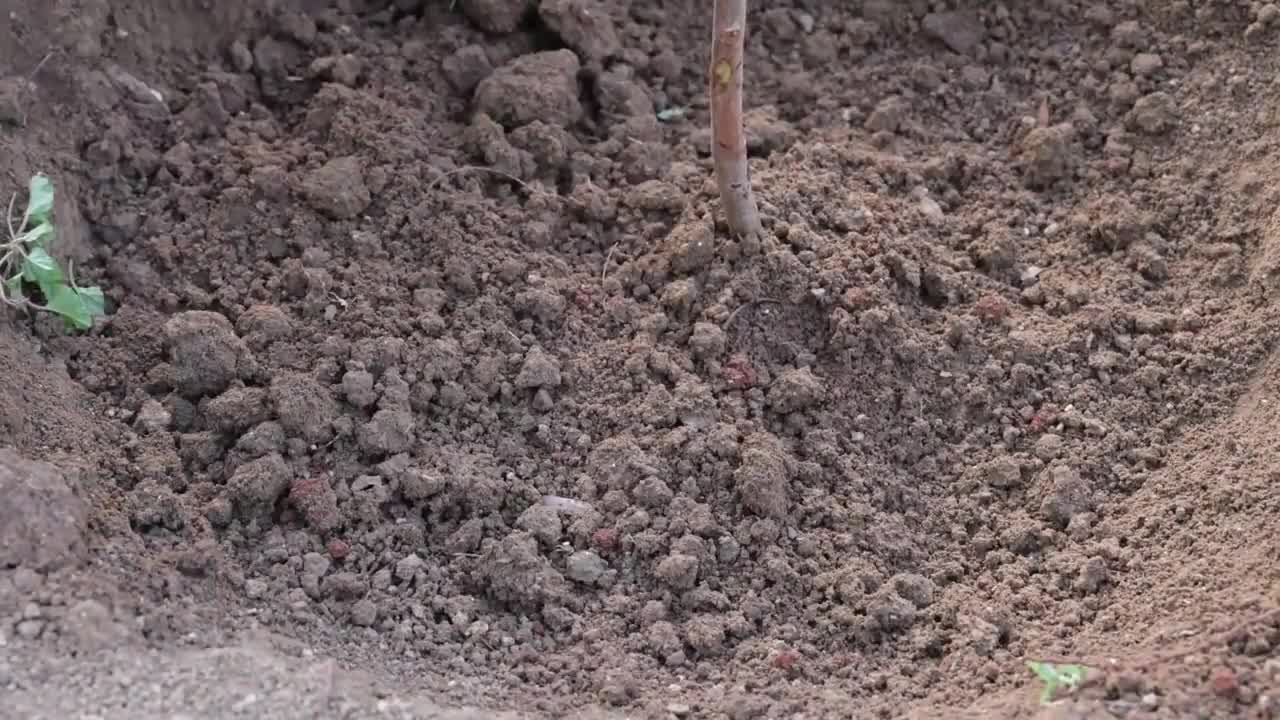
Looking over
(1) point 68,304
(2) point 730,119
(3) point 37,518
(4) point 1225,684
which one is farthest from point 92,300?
(4) point 1225,684

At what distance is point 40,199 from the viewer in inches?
127

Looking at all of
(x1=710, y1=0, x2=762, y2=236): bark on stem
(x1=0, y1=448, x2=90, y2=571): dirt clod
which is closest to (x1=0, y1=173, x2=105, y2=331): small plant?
(x1=0, y1=448, x2=90, y2=571): dirt clod

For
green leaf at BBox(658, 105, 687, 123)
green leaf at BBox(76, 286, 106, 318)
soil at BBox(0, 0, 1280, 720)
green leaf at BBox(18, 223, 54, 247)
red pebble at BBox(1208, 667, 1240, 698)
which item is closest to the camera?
red pebble at BBox(1208, 667, 1240, 698)

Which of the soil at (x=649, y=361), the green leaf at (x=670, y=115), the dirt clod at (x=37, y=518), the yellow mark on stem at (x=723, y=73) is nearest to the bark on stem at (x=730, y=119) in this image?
the yellow mark on stem at (x=723, y=73)

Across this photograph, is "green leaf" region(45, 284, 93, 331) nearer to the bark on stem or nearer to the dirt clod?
the dirt clod

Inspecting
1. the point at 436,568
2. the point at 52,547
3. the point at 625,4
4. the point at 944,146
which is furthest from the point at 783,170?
the point at 52,547

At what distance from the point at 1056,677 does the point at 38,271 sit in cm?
233

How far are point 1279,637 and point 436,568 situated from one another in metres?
1.65

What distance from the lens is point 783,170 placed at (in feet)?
12.1

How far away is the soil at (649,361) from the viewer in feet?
9.27

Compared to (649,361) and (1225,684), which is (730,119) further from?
(1225,684)

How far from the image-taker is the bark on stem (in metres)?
3.03

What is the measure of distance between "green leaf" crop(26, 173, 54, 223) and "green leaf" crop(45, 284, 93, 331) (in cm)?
17

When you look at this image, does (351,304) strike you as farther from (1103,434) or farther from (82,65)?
(1103,434)
